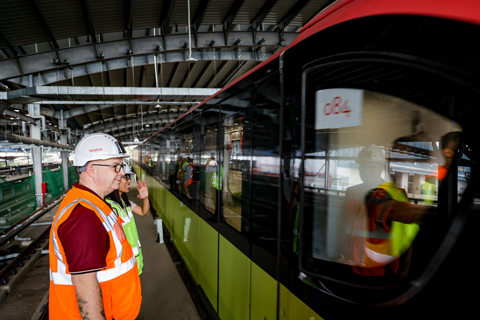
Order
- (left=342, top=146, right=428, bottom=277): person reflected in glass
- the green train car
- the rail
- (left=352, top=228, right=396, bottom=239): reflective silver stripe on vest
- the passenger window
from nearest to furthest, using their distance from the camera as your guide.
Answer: the green train car, (left=342, top=146, right=428, bottom=277): person reflected in glass, (left=352, top=228, right=396, bottom=239): reflective silver stripe on vest, the passenger window, the rail

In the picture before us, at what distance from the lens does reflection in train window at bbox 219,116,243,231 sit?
274 cm

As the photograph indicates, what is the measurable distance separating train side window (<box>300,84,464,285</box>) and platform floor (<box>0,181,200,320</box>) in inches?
127

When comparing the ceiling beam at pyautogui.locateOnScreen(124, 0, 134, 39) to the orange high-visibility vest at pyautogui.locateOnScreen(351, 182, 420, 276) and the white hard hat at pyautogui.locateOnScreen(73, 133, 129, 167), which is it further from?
the orange high-visibility vest at pyautogui.locateOnScreen(351, 182, 420, 276)

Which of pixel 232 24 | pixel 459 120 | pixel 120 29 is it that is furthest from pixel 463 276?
pixel 232 24

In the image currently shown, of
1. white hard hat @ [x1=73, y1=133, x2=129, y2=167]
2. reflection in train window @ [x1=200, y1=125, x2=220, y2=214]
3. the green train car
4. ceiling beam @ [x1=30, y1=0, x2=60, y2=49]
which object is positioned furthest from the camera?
ceiling beam @ [x1=30, y1=0, x2=60, y2=49]

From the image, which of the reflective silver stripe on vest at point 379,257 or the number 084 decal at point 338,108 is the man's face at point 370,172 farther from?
the reflective silver stripe on vest at point 379,257

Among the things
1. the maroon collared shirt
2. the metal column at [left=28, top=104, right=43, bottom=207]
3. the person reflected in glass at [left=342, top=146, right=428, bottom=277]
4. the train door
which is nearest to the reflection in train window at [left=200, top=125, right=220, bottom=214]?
the train door

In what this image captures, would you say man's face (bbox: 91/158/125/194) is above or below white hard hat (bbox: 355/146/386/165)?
below

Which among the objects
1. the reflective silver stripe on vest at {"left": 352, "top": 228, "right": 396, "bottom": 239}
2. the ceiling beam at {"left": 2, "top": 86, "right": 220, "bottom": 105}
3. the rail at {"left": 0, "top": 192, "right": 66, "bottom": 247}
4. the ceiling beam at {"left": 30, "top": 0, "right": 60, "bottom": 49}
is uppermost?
the ceiling beam at {"left": 30, "top": 0, "right": 60, "bottom": 49}

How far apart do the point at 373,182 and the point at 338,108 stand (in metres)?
0.43

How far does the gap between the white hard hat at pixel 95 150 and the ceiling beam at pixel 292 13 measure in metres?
8.00

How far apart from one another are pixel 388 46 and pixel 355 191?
0.70 meters

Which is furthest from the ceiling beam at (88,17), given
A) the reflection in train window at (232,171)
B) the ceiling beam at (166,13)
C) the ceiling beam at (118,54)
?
the reflection in train window at (232,171)

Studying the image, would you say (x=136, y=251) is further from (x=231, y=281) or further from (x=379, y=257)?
(x=379, y=257)
